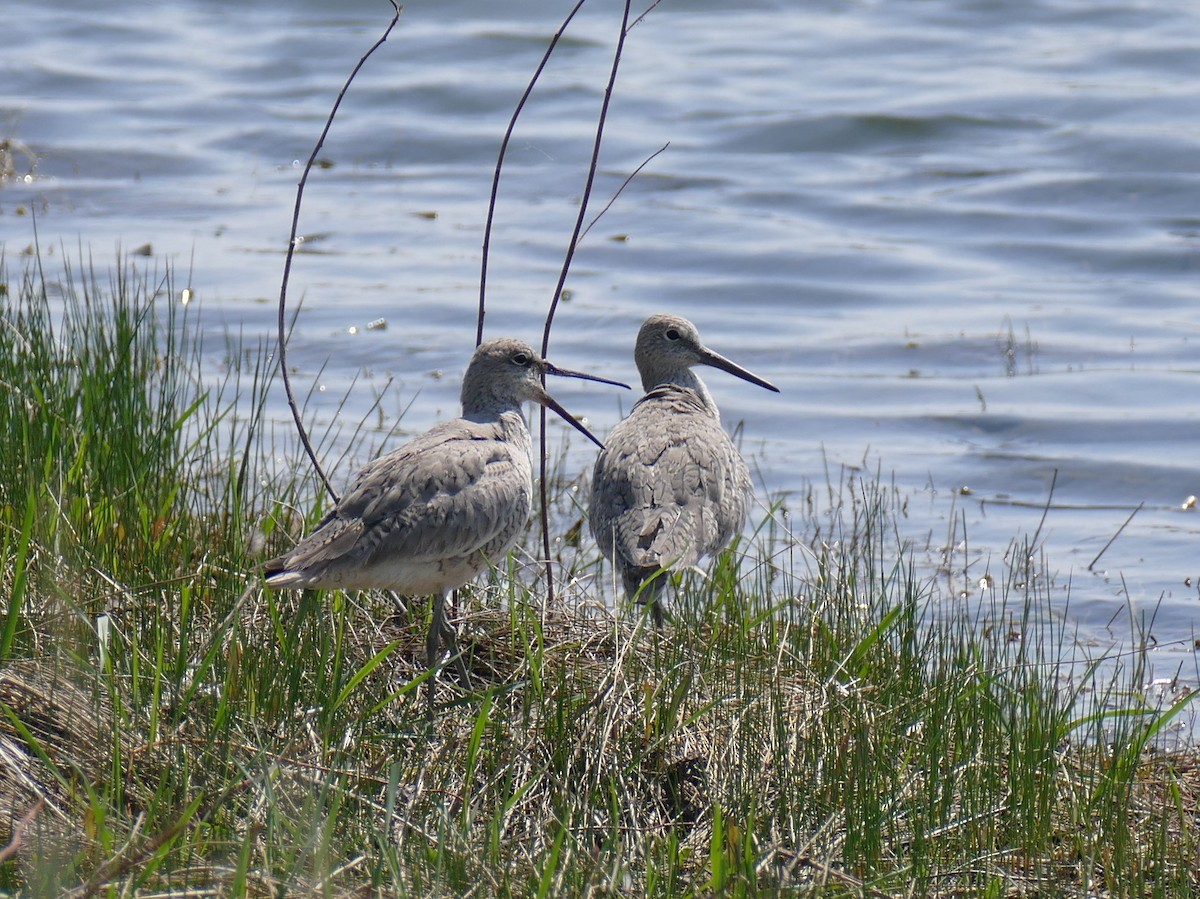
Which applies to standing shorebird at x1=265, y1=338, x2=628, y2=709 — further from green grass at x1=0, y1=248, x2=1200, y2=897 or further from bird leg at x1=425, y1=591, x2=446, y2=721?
green grass at x1=0, y1=248, x2=1200, y2=897

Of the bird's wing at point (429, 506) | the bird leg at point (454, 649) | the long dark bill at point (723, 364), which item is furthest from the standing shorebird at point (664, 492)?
the bird leg at point (454, 649)

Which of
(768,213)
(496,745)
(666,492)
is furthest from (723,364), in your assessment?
(768,213)

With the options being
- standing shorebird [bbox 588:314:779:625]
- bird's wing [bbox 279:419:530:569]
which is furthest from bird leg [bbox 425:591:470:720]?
standing shorebird [bbox 588:314:779:625]

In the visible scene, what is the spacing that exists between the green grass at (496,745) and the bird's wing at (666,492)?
486mm

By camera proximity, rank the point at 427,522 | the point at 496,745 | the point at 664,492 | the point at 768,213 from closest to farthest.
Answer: the point at 496,745 < the point at 427,522 < the point at 664,492 < the point at 768,213

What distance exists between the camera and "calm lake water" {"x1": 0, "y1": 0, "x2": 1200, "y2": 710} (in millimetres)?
9664

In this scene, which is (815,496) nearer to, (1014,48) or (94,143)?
(94,143)

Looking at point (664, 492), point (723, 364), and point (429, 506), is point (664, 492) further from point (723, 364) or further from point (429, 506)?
point (723, 364)

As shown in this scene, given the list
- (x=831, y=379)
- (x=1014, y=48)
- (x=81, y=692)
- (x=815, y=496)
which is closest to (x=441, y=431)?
(x=81, y=692)

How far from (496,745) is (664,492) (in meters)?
2.15

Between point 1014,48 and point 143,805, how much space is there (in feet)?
51.9

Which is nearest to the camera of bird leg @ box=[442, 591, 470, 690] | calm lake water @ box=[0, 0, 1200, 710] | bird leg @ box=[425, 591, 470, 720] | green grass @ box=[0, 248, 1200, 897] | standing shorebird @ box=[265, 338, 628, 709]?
green grass @ box=[0, 248, 1200, 897]

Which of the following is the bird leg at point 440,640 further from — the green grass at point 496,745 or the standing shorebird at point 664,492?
the standing shorebird at point 664,492

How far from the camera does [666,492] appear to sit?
634cm
